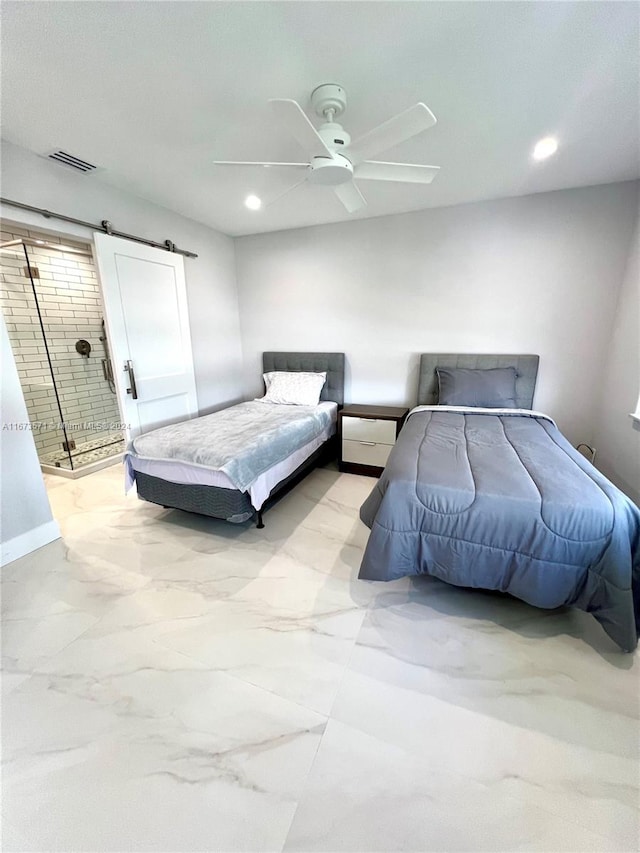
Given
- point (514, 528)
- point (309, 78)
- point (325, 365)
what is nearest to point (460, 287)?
point (325, 365)

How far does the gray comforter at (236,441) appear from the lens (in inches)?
84.5

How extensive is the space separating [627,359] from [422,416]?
1645 millimetres

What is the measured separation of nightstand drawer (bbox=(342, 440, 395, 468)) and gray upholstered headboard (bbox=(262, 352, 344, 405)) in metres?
0.63

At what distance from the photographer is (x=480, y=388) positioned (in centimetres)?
296

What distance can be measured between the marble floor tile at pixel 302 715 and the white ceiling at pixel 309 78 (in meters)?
2.55

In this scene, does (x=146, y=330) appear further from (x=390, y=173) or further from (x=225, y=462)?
(x=390, y=173)

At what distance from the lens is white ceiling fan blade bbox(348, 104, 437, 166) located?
137cm

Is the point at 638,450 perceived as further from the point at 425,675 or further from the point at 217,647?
the point at 217,647

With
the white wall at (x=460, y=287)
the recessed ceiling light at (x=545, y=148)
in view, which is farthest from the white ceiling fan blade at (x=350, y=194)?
the white wall at (x=460, y=287)

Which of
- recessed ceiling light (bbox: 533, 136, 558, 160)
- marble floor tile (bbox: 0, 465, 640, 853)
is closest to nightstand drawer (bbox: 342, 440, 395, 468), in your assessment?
marble floor tile (bbox: 0, 465, 640, 853)

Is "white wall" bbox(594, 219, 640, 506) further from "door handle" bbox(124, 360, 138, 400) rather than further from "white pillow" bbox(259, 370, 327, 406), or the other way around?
"door handle" bbox(124, 360, 138, 400)

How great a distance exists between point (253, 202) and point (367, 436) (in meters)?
2.36

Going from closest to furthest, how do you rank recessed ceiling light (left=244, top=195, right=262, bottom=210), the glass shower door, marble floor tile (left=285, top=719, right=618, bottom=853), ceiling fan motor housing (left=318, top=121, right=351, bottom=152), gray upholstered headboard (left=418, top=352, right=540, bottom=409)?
marble floor tile (left=285, top=719, right=618, bottom=853)
ceiling fan motor housing (left=318, top=121, right=351, bottom=152)
recessed ceiling light (left=244, top=195, right=262, bottom=210)
gray upholstered headboard (left=418, top=352, right=540, bottom=409)
the glass shower door

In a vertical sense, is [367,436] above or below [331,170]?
below
